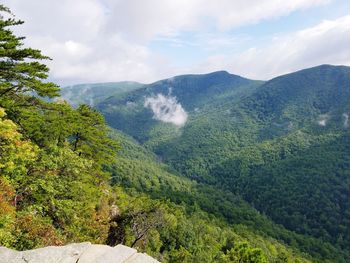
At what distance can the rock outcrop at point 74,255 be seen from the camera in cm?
1428

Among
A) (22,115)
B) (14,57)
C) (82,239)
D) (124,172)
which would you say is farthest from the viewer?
(124,172)

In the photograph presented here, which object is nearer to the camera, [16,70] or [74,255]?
[74,255]

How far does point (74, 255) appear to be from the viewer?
48.2ft

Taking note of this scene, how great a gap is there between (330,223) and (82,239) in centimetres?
19688

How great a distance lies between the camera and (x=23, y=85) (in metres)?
24.2

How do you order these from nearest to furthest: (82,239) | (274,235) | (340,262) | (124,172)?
(82,239) < (340,262) < (274,235) < (124,172)

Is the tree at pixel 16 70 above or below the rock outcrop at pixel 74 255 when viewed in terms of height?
above

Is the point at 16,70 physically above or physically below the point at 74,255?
above

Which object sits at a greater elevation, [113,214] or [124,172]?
[113,214]

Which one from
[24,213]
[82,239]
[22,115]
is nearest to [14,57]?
[22,115]

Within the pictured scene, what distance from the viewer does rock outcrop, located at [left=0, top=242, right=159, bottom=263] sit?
1428cm

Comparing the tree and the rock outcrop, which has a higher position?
the tree

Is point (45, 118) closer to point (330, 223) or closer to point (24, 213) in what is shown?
point (24, 213)

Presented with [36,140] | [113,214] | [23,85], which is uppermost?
[23,85]
